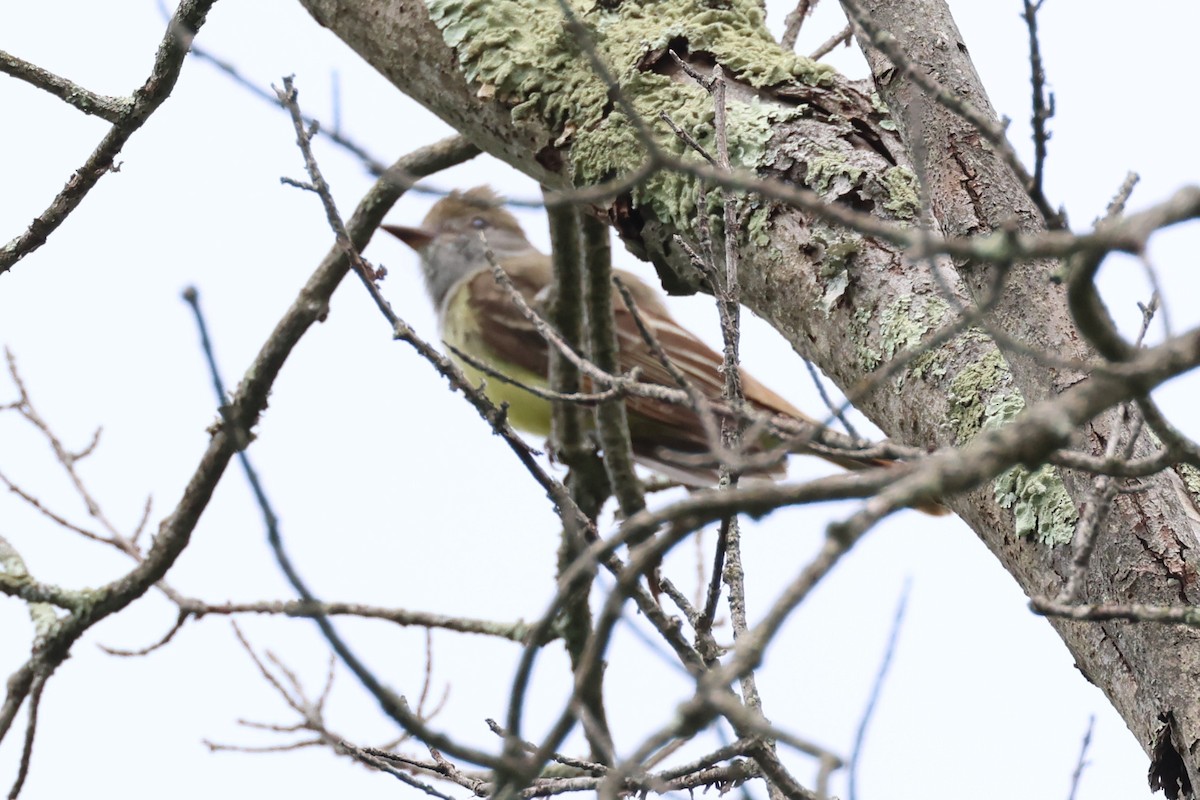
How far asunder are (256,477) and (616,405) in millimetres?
2526

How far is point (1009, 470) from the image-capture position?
188 centimetres

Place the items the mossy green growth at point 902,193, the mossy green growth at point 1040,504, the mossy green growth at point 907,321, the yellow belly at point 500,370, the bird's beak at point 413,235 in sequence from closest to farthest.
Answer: the mossy green growth at point 1040,504, the mossy green growth at point 907,321, the mossy green growth at point 902,193, the yellow belly at point 500,370, the bird's beak at point 413,235

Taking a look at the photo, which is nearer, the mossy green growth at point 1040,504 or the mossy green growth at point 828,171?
the mossy green growth at point 1040,504

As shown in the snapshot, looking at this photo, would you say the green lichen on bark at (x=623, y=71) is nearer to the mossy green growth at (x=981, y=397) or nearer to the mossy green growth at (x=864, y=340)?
the mossy green growth at (x=864, y=340)

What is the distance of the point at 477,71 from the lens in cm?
280

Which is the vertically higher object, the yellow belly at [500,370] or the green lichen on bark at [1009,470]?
the yellow belly at [500,370]

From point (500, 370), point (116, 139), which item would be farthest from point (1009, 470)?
point (500, 370)

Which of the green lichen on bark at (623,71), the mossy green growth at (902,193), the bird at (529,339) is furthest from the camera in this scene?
the bird at (529,339)

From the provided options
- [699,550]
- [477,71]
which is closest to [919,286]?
[477,71]

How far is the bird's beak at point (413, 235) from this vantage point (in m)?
7.25

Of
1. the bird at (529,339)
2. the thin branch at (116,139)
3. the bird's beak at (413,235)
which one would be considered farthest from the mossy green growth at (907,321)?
the bird's beak at (413,235)

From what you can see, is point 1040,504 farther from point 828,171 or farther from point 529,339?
point 529,339

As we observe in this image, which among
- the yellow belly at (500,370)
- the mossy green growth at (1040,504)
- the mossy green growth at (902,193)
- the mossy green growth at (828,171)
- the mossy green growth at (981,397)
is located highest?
the yellow belly at (500,370)

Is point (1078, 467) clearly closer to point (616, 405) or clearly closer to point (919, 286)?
point (919, 286)
